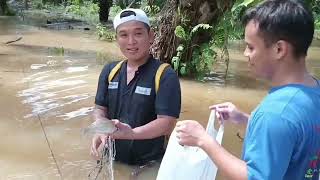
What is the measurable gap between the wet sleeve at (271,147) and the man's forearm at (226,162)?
4 centimetres

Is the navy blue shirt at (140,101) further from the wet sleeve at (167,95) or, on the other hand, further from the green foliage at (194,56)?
the green foliage at (194,56)

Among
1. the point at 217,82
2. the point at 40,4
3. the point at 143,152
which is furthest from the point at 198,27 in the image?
the point at 40,4

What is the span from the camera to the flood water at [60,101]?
486 centimetres

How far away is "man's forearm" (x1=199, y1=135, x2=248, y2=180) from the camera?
1.69 meters

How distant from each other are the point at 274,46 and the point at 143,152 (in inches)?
69.2

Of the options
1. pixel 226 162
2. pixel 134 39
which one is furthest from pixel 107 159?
pixel 226 162

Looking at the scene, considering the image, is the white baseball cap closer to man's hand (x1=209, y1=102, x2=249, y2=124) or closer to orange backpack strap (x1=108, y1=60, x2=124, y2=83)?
orange backpack strap (x1=108, y1=60, x2=124, y2=83)

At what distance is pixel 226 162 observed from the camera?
1.75 m

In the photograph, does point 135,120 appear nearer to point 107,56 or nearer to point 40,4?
point 107,56

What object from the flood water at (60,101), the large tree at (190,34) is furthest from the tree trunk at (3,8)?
the large tree at (190,34)

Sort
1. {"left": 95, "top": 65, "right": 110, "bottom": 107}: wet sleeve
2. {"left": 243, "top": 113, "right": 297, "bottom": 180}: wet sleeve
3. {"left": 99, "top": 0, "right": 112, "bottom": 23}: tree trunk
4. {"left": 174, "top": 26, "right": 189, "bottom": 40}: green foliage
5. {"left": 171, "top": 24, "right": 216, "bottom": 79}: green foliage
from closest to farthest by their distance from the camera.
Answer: {"left": 243, "top": 113, "right": 297, "bottom": 180}: wet sleeve < {"left": 95, "top": 65, "right": 110, "bottom": 107}: wet sleeve < {"left": 174, "top": 26, "right": 189, "bottom": 40}: green foliage < {"left": 171, "top": 24, "right": 216, "bottom": 79}: green foliage < {"left": 99, "top": 0, "right": 112, "bottom": 23}: tree trunk

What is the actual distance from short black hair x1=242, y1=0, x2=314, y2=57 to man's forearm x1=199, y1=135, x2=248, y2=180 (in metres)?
0.41

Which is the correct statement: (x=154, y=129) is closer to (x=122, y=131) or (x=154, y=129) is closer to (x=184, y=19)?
(x=122, y=131)

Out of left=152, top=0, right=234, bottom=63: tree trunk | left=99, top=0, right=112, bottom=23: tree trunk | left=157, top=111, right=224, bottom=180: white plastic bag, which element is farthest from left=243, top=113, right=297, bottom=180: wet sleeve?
left=99, top=0, right=112, bottom=23: tree trunk
